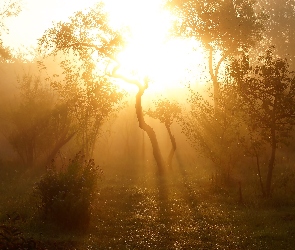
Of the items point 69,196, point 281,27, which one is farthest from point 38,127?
point 281,27

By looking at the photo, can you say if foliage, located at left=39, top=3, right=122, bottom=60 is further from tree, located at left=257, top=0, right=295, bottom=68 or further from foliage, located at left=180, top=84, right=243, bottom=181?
tree, located at left=257, top=0, right=295, bottom=68

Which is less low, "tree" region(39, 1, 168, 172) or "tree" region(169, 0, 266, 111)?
"tree" region(169, 0, 266, 111)

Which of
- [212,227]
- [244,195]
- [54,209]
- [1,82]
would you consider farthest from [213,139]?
[1,82]

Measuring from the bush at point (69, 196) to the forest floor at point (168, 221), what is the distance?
52 cm

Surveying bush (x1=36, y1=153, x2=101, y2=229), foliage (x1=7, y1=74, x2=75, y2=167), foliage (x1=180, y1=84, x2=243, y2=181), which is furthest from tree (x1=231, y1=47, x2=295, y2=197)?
foliage (x1=7, y1=74, x2=75, y2=167)

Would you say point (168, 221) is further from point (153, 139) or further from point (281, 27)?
point (281, 27)

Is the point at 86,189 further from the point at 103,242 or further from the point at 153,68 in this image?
the point at 153,68

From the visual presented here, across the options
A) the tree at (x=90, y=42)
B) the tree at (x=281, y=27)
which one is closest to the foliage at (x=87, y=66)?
the tree at (x=90, y=42)

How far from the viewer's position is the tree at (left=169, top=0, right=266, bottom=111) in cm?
4200

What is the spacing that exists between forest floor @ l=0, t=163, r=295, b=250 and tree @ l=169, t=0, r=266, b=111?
2030cm

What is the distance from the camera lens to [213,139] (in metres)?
25.6

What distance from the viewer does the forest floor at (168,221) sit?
14492mm

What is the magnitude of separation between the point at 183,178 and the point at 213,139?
4.83 metres

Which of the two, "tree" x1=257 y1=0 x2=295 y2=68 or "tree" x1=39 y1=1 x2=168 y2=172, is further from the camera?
"tree" x1=257 y1=0 x2=295 y2=68
